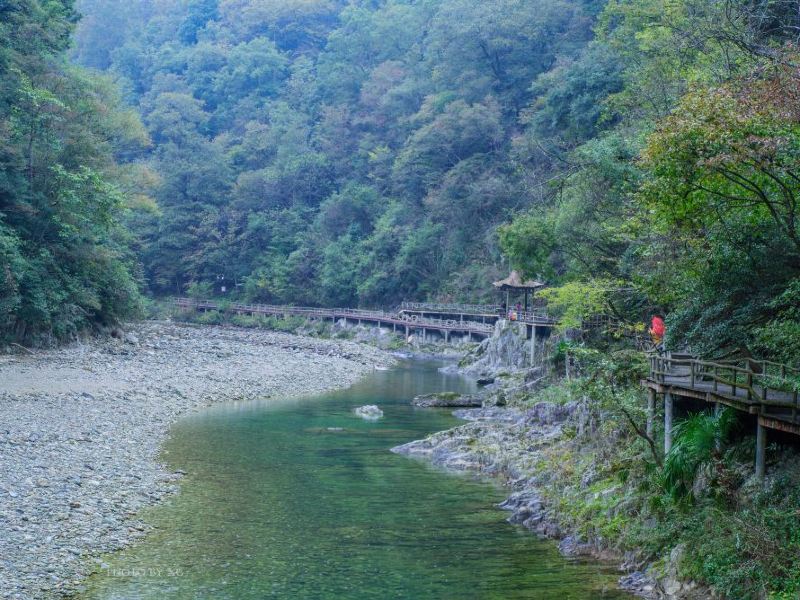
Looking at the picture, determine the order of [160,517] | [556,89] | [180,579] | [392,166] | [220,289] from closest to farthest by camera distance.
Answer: [180,579] → [160,517] → [556,89] → [392,166] → [220,289]

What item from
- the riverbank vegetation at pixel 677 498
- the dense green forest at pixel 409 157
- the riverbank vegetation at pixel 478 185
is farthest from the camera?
the dense green forest at pixel 409 157

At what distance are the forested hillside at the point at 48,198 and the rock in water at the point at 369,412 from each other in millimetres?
13261

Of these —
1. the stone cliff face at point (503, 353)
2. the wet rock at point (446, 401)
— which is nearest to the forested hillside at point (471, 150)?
the stone cliff face at point (503, 353)

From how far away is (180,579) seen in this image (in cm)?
1105

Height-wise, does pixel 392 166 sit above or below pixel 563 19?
below

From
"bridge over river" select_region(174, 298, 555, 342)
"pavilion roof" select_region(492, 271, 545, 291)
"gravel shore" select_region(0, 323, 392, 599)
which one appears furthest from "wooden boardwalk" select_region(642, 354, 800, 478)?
"pavilion roof" select_region(492, 271, 545, 291)

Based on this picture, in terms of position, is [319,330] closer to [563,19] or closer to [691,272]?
[563,19]

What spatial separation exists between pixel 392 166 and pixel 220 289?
1979 cm

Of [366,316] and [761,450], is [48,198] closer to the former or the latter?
[366,316]

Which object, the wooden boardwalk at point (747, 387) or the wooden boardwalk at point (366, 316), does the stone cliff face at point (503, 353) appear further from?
the wooden boardwalk at point (747, 387)

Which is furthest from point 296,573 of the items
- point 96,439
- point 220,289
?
point 220,289

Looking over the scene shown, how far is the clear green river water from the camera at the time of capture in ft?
36.0

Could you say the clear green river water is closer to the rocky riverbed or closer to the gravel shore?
the rocky riverbed

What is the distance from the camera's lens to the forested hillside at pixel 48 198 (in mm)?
30641
